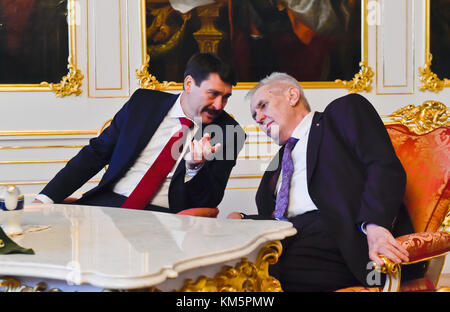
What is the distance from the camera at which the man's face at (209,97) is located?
11.2 feet

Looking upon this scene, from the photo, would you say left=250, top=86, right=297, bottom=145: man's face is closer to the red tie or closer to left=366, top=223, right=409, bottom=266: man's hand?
the red tie

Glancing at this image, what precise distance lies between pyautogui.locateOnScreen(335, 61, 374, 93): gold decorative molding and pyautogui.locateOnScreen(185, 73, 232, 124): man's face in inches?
82.7

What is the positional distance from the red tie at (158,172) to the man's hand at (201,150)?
0.82 feet

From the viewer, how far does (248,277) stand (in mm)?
1927

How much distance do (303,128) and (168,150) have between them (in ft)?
2.82

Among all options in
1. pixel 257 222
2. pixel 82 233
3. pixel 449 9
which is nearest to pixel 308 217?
pixel 257 222

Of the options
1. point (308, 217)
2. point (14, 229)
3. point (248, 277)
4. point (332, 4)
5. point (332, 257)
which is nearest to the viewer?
point (248, 277)

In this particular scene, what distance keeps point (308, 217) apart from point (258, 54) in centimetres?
273

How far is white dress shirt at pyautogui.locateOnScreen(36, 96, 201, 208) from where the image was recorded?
3420 mm

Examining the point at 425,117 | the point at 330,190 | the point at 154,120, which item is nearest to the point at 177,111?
the point at 154,120

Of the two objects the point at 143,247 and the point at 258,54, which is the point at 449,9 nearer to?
the point at 258,54

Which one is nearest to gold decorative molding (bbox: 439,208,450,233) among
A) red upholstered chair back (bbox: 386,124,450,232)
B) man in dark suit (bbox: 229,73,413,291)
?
red upholstered chair back (bbox: 386,124,450,232)

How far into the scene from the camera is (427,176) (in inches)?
104

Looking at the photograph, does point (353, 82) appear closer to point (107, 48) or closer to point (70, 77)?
point (107, 48)
